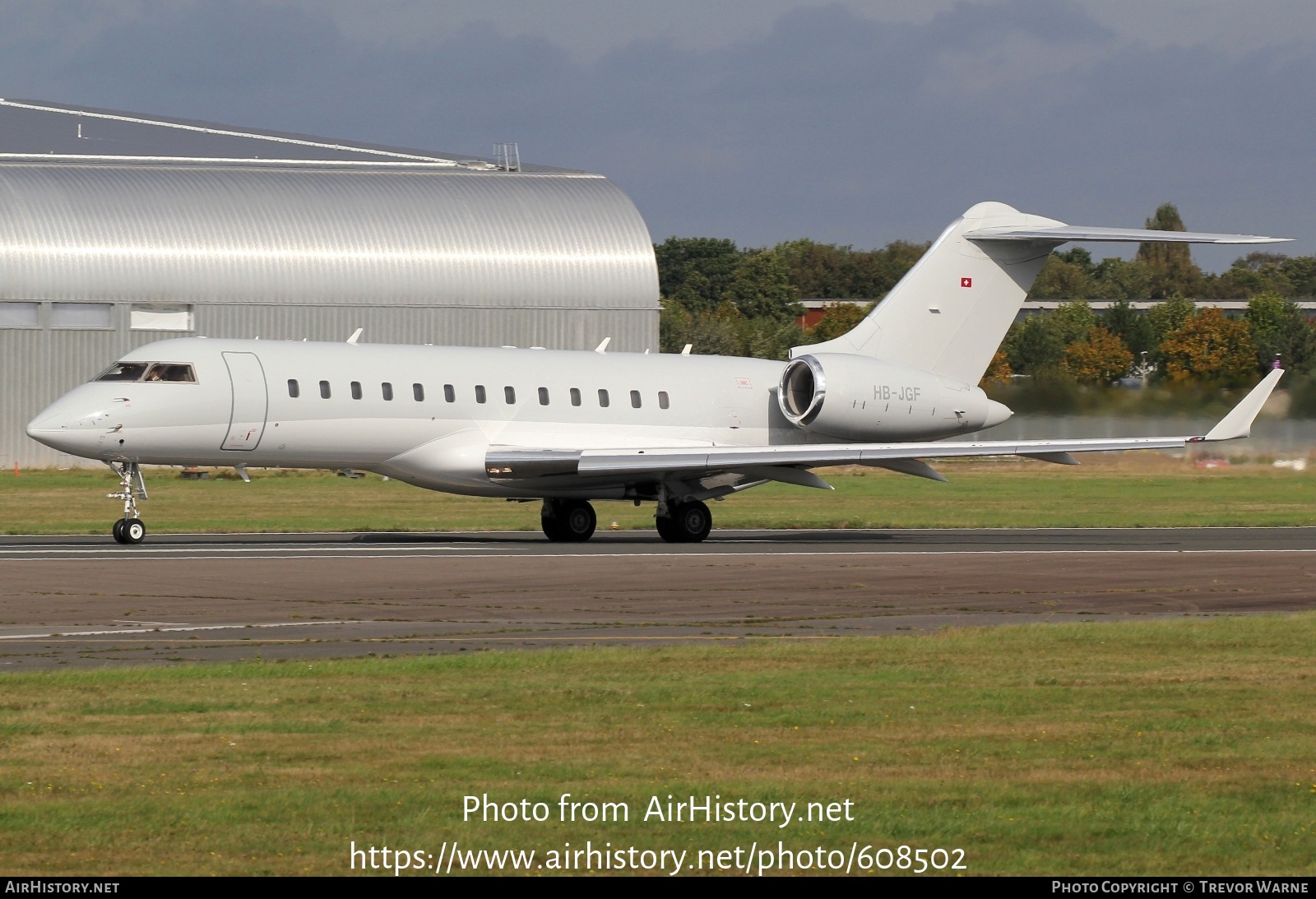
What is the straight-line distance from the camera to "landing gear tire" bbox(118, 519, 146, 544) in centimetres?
2847

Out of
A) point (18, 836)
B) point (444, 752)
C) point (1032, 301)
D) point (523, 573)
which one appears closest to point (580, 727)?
point (444, 752)

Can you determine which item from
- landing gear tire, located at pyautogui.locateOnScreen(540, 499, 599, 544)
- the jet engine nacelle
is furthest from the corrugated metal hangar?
landing gear tire, located at pyautogui.locateOnScreen(540, 499, 599, 544)

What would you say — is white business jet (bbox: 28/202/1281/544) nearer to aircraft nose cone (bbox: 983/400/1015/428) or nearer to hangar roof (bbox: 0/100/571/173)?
aircraft nose cone (bbox: 983/400/1015/428)

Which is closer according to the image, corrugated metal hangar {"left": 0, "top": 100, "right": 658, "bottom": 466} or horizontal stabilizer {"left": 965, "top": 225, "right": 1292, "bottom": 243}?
horizontal stabilizer {"left": 965, "top": 225, "right": 1292, "bottom": 243}

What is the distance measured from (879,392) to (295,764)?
23907mm

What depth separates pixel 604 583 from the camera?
74.3 ft

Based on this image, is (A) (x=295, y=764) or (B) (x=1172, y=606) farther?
(B) (x=1172, y=606)

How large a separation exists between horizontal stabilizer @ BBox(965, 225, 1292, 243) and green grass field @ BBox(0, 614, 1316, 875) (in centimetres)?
1775

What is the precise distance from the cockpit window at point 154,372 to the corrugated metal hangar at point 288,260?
1090 inches

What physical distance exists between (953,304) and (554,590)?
616 inches

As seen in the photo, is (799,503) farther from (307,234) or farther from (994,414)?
(307,234)

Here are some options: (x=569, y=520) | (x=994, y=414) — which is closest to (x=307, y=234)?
(x=569, y=520)

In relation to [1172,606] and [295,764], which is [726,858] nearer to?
[295,764]

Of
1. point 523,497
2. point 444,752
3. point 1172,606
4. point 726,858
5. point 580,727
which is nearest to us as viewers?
point 726,858
